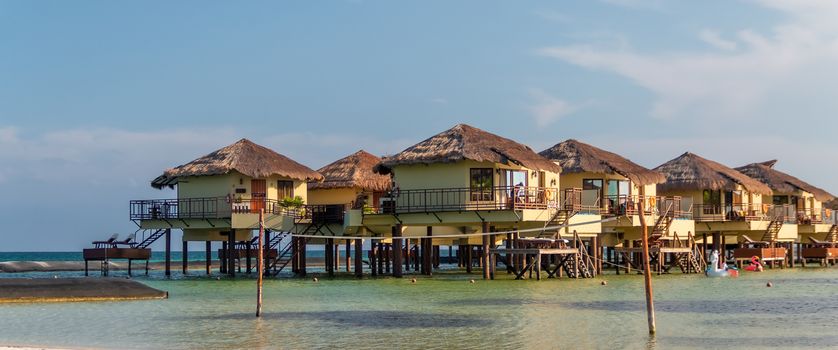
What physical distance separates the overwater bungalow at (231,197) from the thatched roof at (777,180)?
28.2m

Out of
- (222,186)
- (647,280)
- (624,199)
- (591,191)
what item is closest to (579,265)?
(624,199)

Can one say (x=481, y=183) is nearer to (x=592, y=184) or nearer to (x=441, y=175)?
(x=441, y=175)

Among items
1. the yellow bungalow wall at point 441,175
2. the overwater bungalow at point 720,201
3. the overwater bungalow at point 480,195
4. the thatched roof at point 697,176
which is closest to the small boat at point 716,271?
the overwater bungalow at point 480,195

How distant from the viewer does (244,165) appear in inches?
1925

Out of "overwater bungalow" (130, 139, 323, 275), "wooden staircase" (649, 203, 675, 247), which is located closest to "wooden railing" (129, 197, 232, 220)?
"overwater bungalow" (130, 139, 323, 275)

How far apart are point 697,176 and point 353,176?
57.5 feet

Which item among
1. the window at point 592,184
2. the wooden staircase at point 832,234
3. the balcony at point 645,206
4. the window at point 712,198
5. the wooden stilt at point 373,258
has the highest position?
the window at point 592,184

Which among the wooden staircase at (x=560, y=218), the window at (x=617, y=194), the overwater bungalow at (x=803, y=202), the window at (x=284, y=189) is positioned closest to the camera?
the wooden staircase at (x=560, y=218)

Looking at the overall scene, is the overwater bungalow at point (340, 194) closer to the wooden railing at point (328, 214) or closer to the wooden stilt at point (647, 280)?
the wooden railing at point (328, 214)

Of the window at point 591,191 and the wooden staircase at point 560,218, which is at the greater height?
the window at point 591,191

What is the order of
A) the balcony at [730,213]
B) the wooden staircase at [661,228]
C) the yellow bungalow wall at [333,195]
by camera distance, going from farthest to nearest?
1. the balcony at [730,213]
2. the yellow bungalow wall at [333,195]
3. the wooden staircase at [661,228]

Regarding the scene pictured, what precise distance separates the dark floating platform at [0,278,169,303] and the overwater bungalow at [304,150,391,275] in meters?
13.3

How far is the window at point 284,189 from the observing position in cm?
5100

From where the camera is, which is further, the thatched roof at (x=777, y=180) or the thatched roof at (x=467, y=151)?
the thatched roof at (x=777, y=180)
